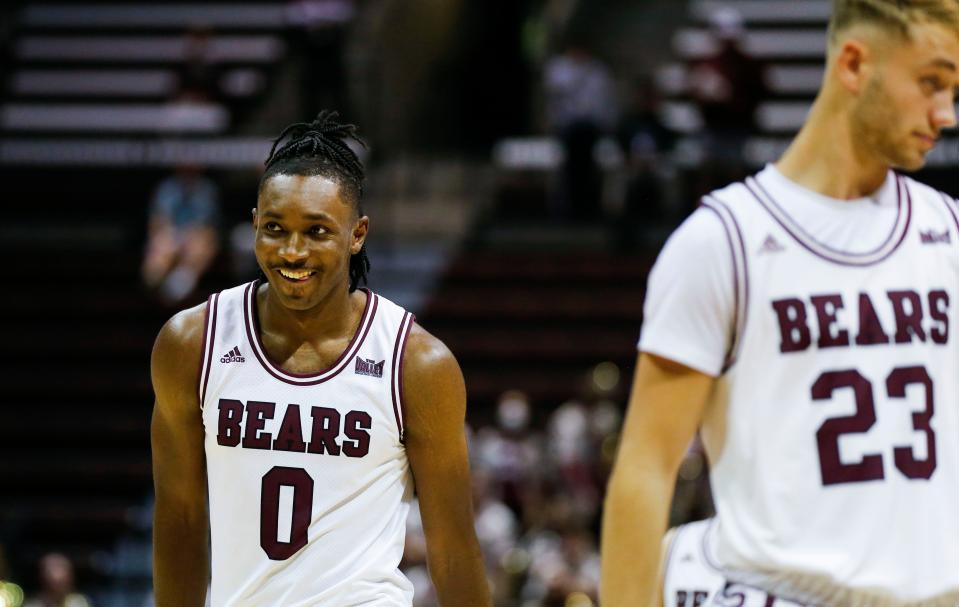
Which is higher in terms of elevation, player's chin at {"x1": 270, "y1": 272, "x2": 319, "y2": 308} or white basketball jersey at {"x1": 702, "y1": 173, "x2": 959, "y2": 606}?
player's chin at {"x1": 270, "y1": 272, "x2": 319, "y2": 308}

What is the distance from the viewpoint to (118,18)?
18219 millimetres

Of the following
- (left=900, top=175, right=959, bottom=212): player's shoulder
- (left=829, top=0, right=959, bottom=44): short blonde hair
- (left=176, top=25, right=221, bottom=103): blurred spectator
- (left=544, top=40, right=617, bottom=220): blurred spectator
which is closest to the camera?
(left=829, top=0, right=959, bottom=44): short blonde hair

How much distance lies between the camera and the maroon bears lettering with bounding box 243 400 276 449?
14.1 feet

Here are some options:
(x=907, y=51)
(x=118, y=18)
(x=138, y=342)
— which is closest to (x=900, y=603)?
(x=907, y=51)

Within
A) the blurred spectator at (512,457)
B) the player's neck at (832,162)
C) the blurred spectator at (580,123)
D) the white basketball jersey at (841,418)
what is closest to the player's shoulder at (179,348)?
the white basketball jersey at (841,418)

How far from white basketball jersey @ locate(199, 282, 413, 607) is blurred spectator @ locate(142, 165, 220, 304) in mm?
9470

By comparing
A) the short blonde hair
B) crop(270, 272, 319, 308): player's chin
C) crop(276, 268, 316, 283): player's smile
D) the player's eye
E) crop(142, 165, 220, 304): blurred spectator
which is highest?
crop(142, 165, 220, 304): blurred spectator

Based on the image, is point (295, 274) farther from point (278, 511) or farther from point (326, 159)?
point (278, 511)

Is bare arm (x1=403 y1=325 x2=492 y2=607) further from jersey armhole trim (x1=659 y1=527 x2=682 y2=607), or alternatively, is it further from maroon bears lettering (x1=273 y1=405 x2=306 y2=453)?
jersey armhole trim (x1=659 y1=527 x2=682 y2=607)

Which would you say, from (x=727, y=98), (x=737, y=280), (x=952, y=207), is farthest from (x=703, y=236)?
(x=727, y=98)

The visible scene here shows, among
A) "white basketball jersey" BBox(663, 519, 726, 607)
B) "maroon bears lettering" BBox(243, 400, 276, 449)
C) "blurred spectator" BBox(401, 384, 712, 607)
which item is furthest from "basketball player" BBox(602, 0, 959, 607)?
"blurred spectator" BBox(401, 384, 712, 607)

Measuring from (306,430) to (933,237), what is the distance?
1790 millimetres

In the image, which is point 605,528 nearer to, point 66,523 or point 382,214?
point 66,523

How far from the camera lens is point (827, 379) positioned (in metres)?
3.18
